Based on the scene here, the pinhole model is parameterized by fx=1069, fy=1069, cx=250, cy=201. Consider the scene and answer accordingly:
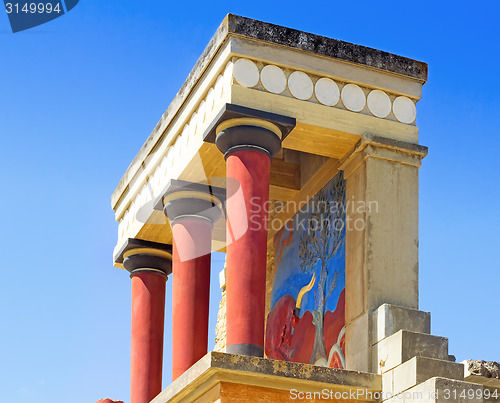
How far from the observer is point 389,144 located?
1124cm

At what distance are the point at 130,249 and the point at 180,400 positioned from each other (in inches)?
161

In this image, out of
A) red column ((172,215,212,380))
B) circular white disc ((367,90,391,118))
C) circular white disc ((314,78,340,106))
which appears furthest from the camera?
red column ((172,215,212,380))

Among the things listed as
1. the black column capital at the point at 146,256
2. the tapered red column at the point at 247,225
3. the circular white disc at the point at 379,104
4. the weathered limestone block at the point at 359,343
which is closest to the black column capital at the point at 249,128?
the tapered red column at the point at 247,225

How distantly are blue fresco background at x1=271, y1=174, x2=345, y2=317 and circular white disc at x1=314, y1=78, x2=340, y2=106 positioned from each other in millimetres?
1028

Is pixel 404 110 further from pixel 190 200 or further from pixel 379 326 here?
pixel 190 200

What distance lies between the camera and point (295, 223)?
1320 centimetres

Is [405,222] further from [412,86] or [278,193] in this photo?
[278,193]

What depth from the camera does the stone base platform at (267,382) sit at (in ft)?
31.3

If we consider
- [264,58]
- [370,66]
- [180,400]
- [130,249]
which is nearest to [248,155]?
[264,58]

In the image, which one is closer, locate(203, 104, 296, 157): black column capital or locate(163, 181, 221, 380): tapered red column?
locate(203, 104, 296, 157): black column capital

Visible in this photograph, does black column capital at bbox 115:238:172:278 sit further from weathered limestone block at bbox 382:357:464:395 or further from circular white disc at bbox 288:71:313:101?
weathered limestone block at bbox 382:357:464:395

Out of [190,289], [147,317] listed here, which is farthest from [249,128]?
[147,317]

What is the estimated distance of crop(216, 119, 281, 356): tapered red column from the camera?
1029cm

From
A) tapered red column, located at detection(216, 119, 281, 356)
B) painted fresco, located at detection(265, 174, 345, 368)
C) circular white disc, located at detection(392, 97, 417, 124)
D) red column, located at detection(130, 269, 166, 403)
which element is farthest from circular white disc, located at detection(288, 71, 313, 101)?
red column, located at detection(130, 269, 166, 403)
